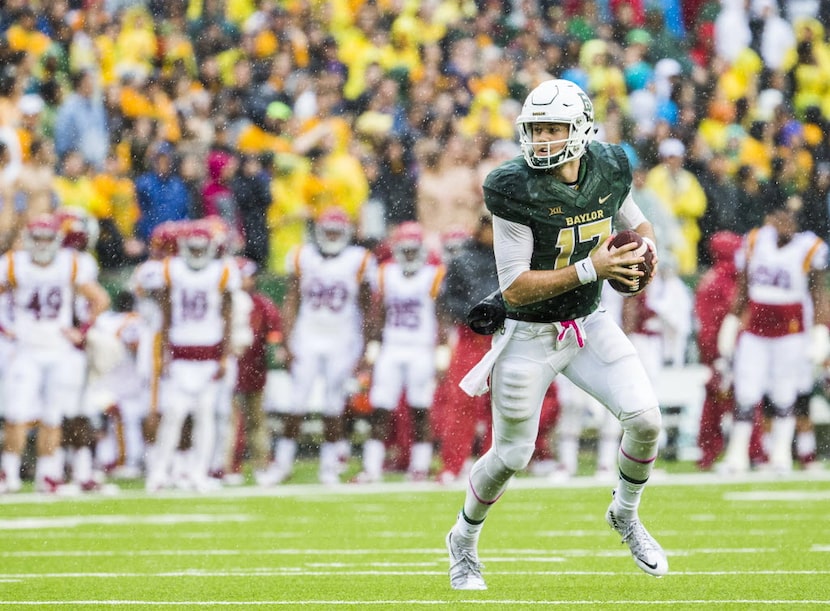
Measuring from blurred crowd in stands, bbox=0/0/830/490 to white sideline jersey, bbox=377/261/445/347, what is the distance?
391 millimetres

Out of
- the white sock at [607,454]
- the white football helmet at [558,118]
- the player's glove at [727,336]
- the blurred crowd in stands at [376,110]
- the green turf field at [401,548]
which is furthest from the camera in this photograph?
the blurred crowd in stands at [376,110]

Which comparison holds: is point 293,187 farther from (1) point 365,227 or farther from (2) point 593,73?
(2) point 593,73

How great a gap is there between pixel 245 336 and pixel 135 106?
316cm

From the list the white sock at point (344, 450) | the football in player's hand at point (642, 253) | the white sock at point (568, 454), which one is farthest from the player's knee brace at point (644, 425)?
the white sock at point (344, 450)

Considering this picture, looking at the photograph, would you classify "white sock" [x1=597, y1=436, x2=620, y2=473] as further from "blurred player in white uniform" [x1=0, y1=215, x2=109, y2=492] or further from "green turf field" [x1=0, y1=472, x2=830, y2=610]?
"blurred player in white uniform" [x1=0, y1=215, x2=109, y2=492]

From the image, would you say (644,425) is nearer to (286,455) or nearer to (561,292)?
(561,292)

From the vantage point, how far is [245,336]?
492 inches

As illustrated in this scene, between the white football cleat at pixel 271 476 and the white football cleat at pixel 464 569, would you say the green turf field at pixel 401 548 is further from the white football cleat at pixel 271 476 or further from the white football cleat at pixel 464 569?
the white football cleat at pixel 271 476

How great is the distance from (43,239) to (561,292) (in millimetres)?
6313

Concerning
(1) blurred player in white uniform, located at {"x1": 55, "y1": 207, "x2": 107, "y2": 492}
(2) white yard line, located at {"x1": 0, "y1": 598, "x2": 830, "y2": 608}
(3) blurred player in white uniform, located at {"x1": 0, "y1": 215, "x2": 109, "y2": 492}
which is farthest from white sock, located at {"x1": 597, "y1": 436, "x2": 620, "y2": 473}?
(2) white yard line, located at {"x1": 0, "y1": 598, "x2": 830, "y2": 608}

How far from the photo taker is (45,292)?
11.7 metres

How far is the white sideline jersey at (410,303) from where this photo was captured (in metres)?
12.2

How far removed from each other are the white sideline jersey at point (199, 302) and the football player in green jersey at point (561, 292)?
5640 millimetres

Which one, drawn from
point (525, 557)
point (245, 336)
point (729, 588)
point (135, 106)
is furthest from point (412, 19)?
point (729, 588)
